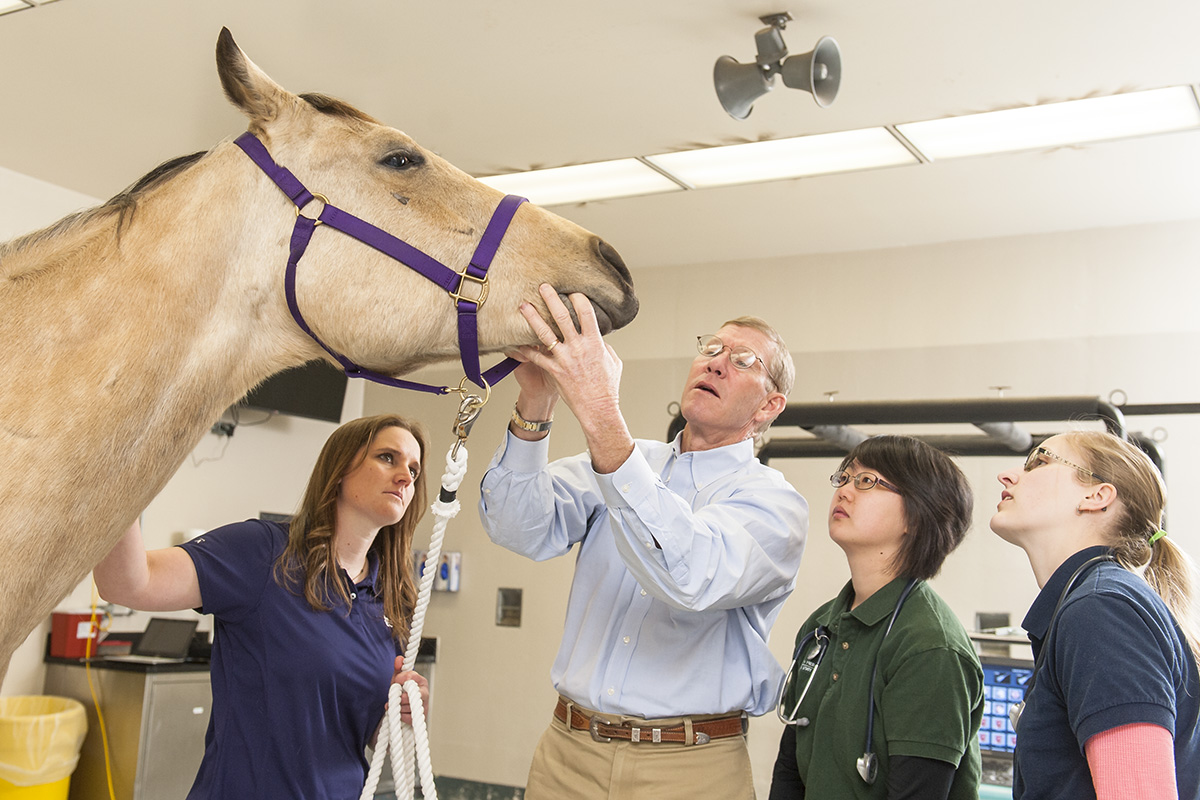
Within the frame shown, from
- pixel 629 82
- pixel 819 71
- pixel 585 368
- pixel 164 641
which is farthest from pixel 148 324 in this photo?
pixel 164 641

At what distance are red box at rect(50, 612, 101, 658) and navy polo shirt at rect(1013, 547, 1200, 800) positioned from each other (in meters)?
4.30

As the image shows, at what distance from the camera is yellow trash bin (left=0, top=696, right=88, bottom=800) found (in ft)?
12.6

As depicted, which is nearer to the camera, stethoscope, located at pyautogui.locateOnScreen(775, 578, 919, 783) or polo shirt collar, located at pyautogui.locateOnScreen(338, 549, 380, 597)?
stethoscope, located at pyautogui.locateOnScreen(775, 578, 919, 783)

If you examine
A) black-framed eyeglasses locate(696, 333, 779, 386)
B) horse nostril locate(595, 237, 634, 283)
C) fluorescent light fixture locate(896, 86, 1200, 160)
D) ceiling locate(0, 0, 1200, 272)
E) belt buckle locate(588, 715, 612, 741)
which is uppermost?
fluorescent light fixture locate(896, 86, 1200, 160)

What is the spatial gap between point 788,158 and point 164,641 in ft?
11.6

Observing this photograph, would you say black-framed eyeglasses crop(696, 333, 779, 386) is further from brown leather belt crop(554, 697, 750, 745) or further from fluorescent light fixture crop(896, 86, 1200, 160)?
fluorescent light fixture crop(896, 86, 1200, 160)

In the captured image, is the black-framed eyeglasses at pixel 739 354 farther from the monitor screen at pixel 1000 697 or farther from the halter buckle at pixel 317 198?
the monitor screen at pixel 1000 697

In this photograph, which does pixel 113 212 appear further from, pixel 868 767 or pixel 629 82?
pixel 629 82

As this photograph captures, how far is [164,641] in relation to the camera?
444 centimetres

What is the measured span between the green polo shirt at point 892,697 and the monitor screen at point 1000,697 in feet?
5.25

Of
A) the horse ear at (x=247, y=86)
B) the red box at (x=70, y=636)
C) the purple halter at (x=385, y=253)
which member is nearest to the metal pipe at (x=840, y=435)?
the purple halter at (x=385, y=253)

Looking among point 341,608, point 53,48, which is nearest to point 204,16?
point 53,48

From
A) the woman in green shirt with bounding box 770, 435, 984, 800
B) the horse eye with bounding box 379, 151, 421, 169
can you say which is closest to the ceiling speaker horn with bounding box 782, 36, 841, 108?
the woman in green shirt with bounding box 770, 435, 984, 800

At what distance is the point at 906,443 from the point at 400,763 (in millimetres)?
1103
